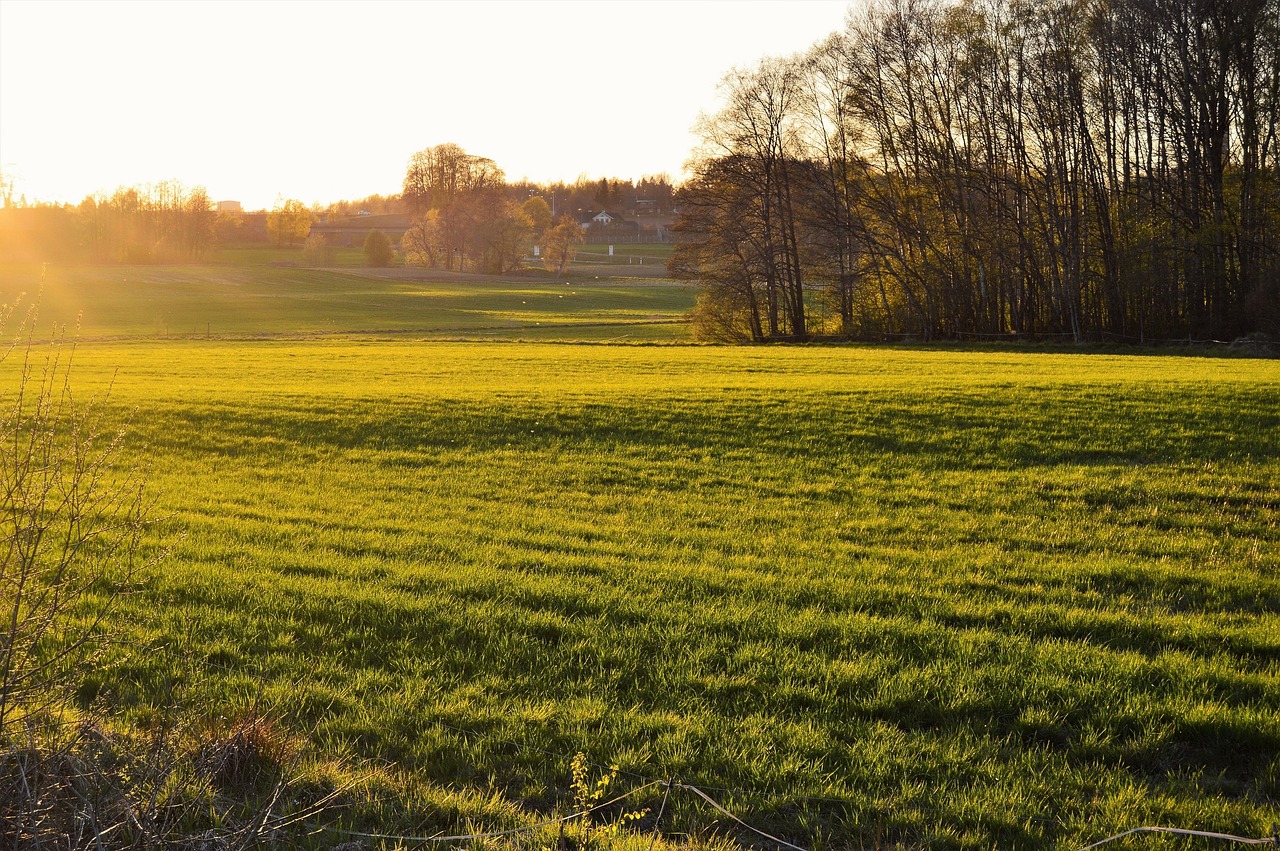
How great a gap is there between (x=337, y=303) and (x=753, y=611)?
8449 cm

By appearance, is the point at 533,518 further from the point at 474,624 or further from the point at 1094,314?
the point at 1094,314

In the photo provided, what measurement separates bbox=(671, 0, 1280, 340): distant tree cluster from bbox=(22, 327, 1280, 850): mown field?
101 feet

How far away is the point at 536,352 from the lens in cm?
4028

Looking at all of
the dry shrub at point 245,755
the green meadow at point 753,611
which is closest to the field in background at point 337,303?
the green meadow at point 753,611

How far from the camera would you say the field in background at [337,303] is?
64.2m

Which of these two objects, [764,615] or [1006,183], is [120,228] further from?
[764,615]

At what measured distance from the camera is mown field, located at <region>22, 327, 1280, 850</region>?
5.11 m

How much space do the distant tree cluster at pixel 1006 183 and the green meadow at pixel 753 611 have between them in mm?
29487

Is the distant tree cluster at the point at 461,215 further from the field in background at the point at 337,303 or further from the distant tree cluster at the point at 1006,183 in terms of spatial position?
the distant tree cluster at the point at 1006,183

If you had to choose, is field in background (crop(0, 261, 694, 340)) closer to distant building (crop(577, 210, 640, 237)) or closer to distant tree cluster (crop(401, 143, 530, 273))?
distant tree cluster (crop(401, 143, 530, 273))

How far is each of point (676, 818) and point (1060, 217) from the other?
1959 inches

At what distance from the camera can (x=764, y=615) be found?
777 cm

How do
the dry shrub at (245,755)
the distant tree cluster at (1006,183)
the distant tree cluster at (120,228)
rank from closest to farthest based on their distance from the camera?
the dry shrub at (245,755), the distant tree cluster at (1006,183), the distant tree cluster at (120,228)

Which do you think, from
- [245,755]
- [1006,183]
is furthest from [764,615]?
[1006,183]
